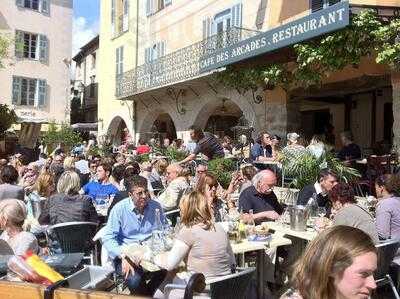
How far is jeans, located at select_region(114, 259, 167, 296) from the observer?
5121 millimetres

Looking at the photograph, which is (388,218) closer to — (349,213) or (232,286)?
(349,213)

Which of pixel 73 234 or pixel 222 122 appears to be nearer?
pixel 73 234

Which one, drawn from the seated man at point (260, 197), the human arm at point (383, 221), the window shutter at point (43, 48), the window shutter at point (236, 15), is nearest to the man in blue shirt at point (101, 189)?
the seated man at point (260, 197)

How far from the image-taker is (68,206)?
6.68 meters

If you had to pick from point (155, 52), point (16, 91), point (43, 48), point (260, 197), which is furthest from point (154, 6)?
point (260, 197)

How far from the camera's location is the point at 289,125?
1477 cm

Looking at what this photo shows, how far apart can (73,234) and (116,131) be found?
2012 centimetres

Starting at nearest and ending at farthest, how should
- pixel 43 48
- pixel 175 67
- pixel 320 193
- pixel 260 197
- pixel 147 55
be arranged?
pixel 260 197 < pixel 320 193 < pixel 175 67 < pixel 147 55 < pixel 43 48

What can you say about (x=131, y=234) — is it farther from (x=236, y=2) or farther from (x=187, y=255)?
(x=236, y=2)

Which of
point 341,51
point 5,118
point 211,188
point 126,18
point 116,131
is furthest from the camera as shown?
point 5,118

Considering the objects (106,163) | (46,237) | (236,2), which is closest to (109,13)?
(236,2)

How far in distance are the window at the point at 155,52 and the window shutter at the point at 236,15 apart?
5.02 metres

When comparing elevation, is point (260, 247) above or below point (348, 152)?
below

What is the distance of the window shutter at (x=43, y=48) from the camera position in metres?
34.2
